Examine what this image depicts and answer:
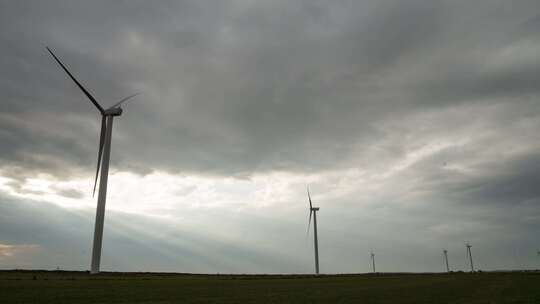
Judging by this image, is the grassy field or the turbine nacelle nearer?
the grassy field

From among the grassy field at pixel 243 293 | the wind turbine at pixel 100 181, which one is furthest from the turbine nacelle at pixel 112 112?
the grassy field at pixel 243 293

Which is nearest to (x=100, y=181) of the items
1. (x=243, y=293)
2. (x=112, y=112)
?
(x=112, y=112)

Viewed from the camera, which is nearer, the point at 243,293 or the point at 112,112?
the point at 243,293

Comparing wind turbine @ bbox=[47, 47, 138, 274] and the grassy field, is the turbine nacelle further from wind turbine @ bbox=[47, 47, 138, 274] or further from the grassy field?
the grassy field

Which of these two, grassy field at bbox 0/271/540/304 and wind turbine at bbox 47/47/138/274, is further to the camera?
wind turbine at bbox 47/47/138/274

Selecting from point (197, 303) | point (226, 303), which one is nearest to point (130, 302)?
point (197, 303)

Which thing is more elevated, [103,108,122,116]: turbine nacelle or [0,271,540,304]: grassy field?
[103,108,122,116]: turbine nacelle

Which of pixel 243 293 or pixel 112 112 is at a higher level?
pixel 112 112

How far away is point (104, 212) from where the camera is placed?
92.5 m

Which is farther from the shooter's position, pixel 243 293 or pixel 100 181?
pixel 100 181

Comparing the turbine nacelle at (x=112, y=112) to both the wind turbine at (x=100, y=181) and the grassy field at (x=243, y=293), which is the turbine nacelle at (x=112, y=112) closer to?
the wind turbine at (x=100, y=181)

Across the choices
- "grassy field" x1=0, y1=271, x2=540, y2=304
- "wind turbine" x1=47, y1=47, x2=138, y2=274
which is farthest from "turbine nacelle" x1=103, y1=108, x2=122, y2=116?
"grassy field" x1=0, y1=271, x2=540, y2=304

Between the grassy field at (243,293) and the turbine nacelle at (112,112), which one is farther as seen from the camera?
the turbine nacelle at (112,112)

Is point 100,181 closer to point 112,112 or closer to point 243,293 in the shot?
point 112,112
